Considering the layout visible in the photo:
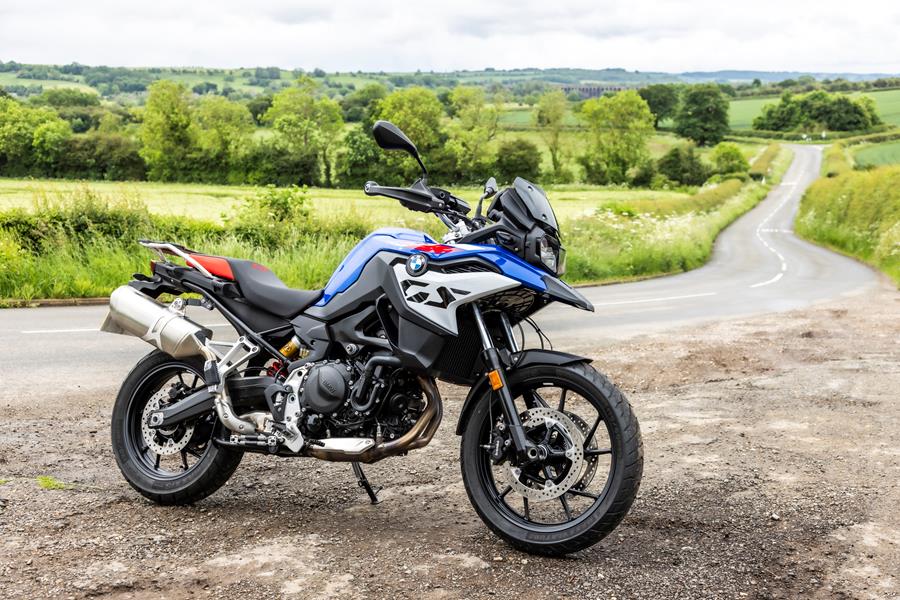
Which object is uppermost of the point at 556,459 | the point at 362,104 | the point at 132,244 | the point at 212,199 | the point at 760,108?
the point at 362,104

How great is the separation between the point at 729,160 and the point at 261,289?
342ft

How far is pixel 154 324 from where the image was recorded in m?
4.86

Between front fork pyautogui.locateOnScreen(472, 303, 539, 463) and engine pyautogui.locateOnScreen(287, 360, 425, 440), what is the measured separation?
0.45 metres

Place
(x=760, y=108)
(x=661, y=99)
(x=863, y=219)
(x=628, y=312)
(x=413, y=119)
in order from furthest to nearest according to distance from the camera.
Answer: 1. (x=760, y=108)
2. (x=661, y=99)
3. (x=413, y=119)
4. (x=863, y=219)
5. (x=628, y=312)

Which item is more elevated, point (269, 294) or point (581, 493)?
point (269, 294)

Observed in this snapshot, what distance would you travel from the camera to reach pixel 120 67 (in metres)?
117

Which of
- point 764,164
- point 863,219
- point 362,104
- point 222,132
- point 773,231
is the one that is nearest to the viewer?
point 863,219

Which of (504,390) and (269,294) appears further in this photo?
(269,294)

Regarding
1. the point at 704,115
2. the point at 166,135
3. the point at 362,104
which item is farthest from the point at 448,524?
the point at 704,115

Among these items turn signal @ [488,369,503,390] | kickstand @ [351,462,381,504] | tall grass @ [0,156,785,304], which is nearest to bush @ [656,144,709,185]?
tall grass @ [0,156,785,304]

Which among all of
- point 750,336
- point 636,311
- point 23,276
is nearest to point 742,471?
point 750,336

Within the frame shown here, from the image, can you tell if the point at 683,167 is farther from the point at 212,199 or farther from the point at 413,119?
the point at 212,199

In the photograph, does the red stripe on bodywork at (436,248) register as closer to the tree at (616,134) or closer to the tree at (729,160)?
the tree at (616,134)

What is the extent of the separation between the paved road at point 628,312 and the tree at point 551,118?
186 ft
